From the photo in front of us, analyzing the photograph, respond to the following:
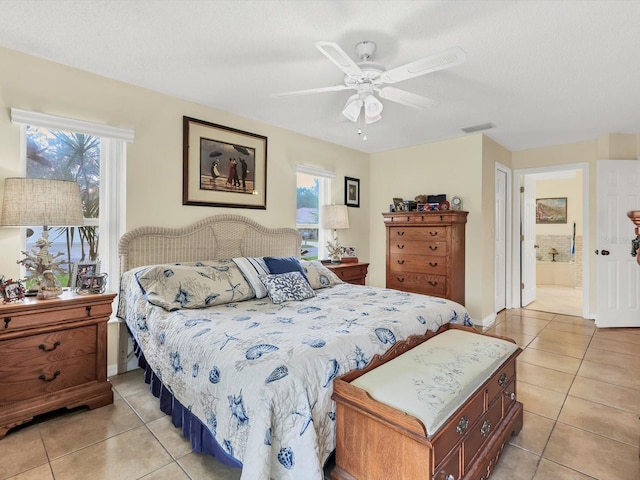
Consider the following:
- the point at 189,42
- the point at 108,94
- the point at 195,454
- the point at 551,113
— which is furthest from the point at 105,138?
the point at 551,113

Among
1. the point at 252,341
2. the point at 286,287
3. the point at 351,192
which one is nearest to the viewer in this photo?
the point at 252,341

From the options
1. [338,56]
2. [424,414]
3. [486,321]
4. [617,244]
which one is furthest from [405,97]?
[617,244]

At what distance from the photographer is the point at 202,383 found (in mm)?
1606

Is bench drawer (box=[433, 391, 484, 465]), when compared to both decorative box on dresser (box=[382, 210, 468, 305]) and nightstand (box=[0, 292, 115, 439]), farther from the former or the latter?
decorative box on dresser (box=[382, 210, 468, 305])

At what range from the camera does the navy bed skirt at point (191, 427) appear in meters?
1.60

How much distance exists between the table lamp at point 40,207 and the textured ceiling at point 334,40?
3.13 feet

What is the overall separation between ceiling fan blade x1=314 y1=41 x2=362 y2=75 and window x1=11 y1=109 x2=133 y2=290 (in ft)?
6.27

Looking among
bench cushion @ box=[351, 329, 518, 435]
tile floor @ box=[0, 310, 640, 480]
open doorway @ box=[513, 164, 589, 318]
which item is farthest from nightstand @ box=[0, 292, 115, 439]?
open doorway @ box=[513, 164, 589, 318]

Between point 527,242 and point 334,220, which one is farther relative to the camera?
point 527,242

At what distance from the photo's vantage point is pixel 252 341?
5.41 ft

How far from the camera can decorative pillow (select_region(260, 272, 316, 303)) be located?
259 cm

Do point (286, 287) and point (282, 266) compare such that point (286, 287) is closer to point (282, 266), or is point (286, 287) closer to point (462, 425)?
point (282, 266)

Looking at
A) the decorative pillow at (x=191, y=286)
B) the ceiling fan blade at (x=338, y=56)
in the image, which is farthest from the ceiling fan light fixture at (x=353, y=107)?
the decorative pillow at (x=191, y=286)

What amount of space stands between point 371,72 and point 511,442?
2339mm
